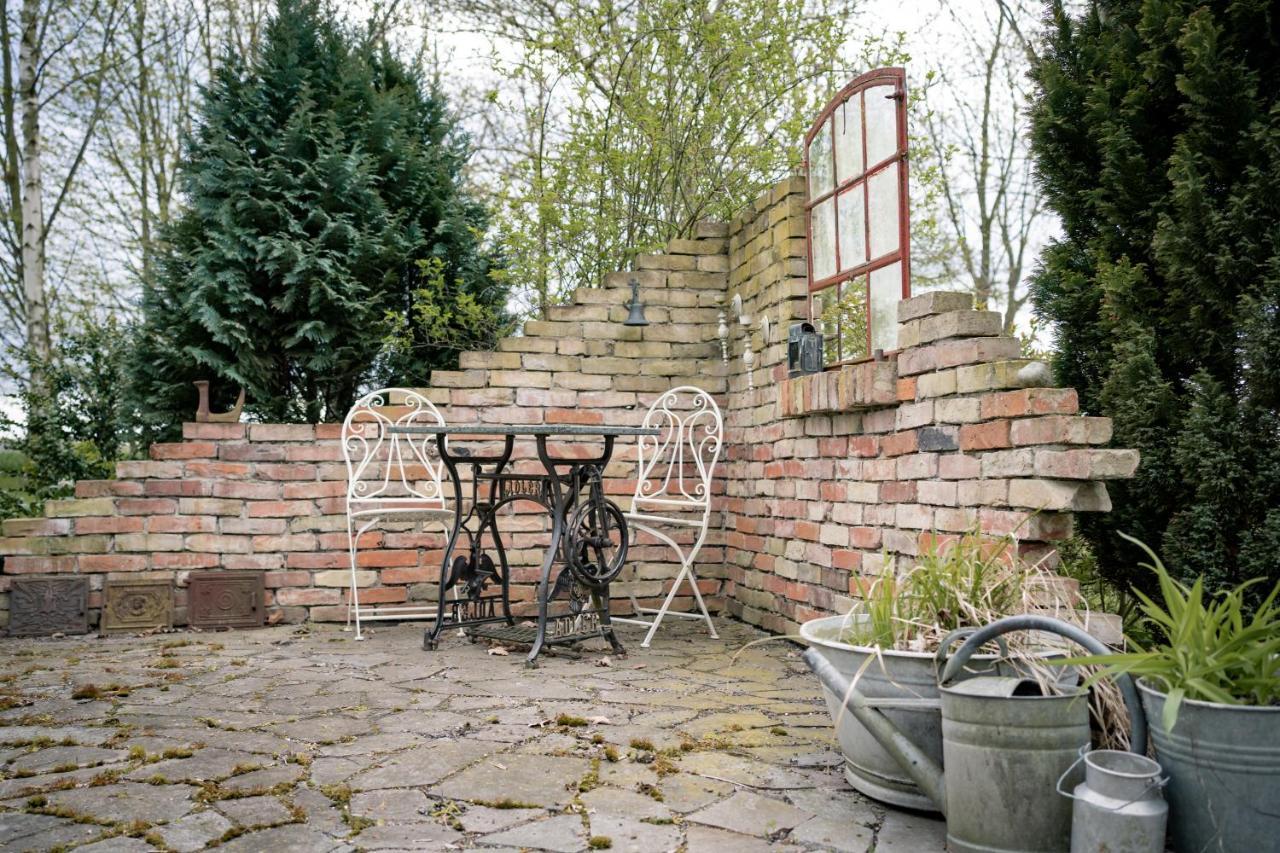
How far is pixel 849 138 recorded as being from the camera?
3.82 m

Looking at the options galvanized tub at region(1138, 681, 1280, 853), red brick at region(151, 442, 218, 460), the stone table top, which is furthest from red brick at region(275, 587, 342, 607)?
galvanized tub at region(1138, 681, 1280, 853)

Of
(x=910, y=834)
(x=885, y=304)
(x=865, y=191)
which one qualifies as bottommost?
(x=910, y=834)

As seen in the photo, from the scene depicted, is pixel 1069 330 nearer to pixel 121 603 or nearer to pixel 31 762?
pixel 31 762

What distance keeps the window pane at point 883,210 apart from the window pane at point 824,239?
303mm

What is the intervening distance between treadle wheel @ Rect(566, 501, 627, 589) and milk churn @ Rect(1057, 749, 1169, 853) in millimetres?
2281

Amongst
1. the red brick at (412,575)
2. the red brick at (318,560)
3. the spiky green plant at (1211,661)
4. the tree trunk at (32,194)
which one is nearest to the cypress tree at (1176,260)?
the spiky green plant at (1211,661)

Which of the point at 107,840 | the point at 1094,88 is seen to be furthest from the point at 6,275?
the point at 1094,88

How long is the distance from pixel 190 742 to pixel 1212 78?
10.3 ft

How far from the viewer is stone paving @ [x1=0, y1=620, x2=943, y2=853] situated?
6.42 ft

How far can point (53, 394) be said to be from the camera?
5.98 m

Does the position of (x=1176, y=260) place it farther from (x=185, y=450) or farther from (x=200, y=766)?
(x=185, y=450)

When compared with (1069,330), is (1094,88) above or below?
above

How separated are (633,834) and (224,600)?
3284mm

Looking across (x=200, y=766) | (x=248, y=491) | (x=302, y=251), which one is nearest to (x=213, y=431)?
(x=248, y=491)
